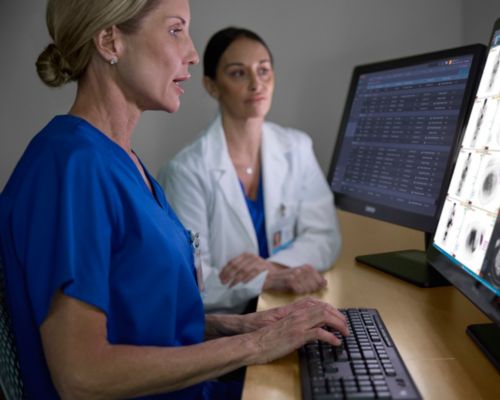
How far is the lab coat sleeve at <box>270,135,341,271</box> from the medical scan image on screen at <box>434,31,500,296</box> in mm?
498

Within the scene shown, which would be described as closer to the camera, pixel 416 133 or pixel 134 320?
pixel 134 320

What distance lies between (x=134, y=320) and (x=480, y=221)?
0.59 metres

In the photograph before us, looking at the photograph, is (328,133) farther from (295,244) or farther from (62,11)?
(62,11)

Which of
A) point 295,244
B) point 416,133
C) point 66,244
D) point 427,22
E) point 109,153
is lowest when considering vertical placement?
point 295,244

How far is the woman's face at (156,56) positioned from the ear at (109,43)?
1cm

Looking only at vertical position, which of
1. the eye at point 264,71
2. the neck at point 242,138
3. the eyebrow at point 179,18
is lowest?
the neck at point 242,138

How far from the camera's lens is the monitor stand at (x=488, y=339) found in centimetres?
86

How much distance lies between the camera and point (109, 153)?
89 cm

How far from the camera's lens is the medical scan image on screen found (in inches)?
34.8

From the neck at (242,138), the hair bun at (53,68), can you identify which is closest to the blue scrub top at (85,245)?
the hair bun at (53,68)

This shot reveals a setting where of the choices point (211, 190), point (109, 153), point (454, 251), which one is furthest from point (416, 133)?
point (109, 153)

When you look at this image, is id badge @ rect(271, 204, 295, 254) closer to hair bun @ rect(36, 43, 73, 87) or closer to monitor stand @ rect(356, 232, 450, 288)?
monitor stand @ rect(356, 232, 450, 288)

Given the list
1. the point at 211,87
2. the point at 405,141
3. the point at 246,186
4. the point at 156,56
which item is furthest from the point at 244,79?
the point at 156,56

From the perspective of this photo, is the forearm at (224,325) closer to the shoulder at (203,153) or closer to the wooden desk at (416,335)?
the wooden desk at (416,335)
